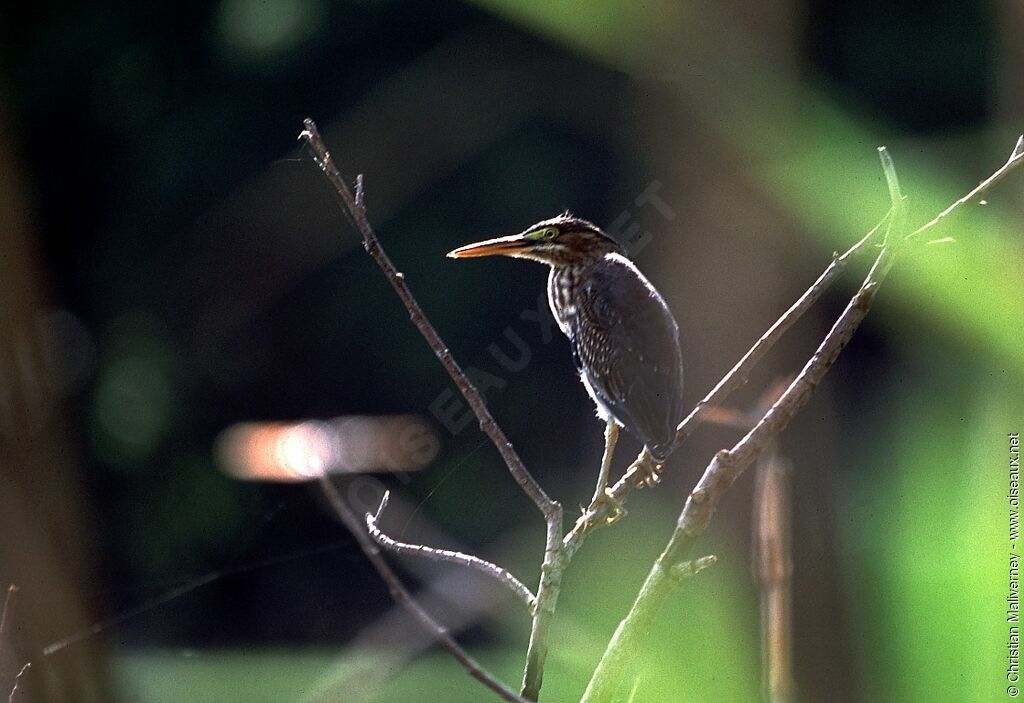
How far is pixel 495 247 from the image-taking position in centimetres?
178

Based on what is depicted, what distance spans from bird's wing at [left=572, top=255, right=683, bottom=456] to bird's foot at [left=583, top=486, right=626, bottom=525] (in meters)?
0.43

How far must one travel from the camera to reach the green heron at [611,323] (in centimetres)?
186

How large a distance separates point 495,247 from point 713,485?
3.07 ft

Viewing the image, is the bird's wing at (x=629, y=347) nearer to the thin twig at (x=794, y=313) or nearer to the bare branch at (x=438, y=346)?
the thin twig at (x=794, y=313)

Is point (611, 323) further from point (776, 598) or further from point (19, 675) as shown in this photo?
point (19, 675)

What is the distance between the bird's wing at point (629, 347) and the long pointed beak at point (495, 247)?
0.19 m

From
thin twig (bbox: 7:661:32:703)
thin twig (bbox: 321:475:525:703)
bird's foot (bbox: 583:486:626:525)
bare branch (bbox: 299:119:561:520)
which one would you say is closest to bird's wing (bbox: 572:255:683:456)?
bird's foot (bbox: 583:486:626:525)

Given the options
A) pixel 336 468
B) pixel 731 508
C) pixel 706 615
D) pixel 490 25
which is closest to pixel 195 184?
pixel 490 25

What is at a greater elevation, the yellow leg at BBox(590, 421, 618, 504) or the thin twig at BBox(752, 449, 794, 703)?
the yellow leg at BBox(590, 421, 618, 504)

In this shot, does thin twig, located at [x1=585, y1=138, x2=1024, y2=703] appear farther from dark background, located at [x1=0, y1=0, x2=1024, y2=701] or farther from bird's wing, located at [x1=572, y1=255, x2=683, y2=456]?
dark background, located at [x1=0, y1=0, x2=1024, y2=701]

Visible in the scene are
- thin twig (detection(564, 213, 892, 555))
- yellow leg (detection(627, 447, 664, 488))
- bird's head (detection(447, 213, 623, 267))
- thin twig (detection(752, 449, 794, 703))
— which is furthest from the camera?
bird's head (detection(447, 213, 623, 267))

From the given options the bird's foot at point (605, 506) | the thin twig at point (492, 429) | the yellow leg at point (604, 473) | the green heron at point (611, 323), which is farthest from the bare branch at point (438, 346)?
the green heron at point (611, 323)

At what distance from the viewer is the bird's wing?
1848mm

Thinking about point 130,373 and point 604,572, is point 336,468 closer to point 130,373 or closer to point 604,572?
point 604,572
